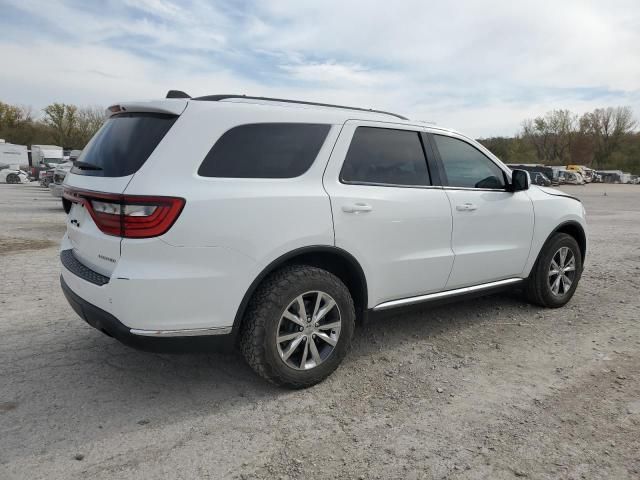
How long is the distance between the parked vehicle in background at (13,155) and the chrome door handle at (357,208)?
1743 inches

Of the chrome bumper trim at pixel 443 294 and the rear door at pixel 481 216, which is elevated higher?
the rear door at pixel 481 216

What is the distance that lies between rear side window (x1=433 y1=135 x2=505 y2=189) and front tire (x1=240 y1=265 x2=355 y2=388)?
1476mm

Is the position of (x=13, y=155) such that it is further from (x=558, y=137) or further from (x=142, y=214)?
(x=558, y=137)

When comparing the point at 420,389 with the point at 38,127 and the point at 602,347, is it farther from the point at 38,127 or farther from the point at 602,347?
the point at 38,127

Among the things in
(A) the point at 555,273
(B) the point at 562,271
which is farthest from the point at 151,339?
(B) the point at 562,271

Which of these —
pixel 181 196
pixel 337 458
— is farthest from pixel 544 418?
pixel 181 196

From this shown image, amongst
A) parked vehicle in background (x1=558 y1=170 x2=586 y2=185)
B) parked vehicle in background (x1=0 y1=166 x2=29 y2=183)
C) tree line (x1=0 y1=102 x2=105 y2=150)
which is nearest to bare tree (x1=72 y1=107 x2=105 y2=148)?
tree line (x1=0 y1=102 x2=105 y2=150)

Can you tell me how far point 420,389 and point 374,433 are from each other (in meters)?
0.65

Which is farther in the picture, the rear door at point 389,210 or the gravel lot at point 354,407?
the rear door at point 389,210

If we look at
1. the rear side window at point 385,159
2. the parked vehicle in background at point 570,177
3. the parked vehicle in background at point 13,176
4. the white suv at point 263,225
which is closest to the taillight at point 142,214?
the white suv at point 263,225

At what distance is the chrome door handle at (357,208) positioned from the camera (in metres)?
3.25

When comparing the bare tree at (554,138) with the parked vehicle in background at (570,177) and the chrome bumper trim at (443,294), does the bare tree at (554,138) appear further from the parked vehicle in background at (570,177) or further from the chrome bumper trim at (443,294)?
the chrome bumper trim at (443,294)

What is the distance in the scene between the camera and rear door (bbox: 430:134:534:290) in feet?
13.2

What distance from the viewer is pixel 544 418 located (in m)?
2.92
